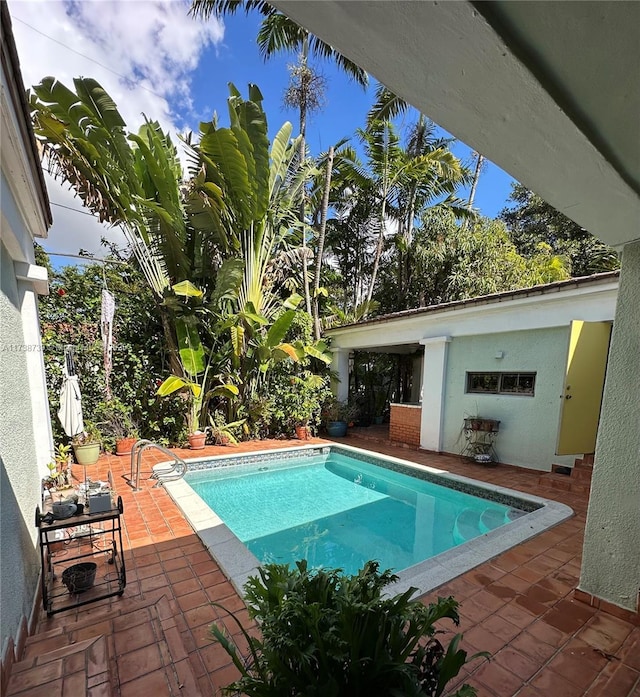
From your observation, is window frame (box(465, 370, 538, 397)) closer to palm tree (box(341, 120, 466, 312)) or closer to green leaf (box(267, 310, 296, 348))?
green leaf (box(267, 310, 296, 348))

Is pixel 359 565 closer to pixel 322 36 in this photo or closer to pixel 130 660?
pixel 130 660

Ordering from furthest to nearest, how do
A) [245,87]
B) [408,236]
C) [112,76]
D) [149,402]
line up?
[408,236], [149,402], [245,87], [112,76]

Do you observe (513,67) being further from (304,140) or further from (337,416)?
(304,140)

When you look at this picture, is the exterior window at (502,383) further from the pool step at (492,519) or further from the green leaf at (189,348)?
the green leaf at (189,348)

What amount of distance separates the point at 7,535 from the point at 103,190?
8.38 meters

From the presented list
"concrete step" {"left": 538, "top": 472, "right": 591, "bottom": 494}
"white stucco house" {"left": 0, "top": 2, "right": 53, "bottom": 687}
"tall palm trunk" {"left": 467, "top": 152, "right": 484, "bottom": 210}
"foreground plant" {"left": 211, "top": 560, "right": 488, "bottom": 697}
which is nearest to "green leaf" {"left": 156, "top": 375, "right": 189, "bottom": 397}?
"white stucco house" {"left": 0, "top": 2, "right": 53, "bottom": 687}

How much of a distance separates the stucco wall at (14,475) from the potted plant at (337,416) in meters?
9.29

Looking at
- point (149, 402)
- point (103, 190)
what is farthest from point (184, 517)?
point (103, 190)

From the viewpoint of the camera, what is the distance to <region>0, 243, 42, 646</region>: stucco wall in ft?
8.38

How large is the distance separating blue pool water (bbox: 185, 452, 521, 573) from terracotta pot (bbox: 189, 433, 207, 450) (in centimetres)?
126

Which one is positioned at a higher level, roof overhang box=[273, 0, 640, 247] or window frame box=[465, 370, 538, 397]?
roof overhang box=[273, 0, 640, 247]

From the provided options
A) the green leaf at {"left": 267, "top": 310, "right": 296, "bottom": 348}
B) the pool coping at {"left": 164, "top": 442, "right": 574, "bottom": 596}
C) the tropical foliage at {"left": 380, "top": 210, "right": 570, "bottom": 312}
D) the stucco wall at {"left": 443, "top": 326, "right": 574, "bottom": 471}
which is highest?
the tropical foliage at {"left": 380, "top": 210, "right": 570, "bottom": 312}

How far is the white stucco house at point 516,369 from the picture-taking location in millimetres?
6922

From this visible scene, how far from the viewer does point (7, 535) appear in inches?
103
